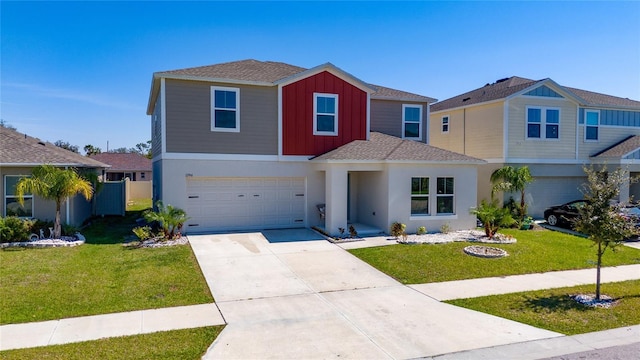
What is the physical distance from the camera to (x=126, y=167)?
4153 centimetres

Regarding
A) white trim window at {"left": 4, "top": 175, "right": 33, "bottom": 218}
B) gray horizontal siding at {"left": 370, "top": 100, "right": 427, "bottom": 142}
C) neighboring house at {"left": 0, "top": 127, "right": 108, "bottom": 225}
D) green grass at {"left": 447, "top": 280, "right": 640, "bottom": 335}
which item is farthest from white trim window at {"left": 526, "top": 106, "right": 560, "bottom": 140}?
white trim window at {"left": 4, "top": 175, "right": 33, "bottom": 218}

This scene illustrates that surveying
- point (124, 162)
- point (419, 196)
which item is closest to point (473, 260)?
→ point (419, 196)

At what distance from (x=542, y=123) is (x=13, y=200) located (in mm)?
23432

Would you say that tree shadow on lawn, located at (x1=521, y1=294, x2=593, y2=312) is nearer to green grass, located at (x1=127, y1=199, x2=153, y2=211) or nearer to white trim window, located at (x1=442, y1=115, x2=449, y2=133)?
white trim window, located at (x1=442, y1=115, x2=449, y2=133)

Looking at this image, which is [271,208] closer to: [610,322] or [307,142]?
[307,142]

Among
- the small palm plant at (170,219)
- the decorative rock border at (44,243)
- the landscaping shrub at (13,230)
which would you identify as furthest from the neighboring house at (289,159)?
the landscaping shrub at (13,230)

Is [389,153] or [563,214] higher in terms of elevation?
[389,153]

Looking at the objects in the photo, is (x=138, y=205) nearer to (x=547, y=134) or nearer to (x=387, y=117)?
(x=387, y=117)

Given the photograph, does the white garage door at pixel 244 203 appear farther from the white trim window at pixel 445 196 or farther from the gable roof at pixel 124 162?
the gable roof at pixel 124 162

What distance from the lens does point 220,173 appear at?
1530 centimetres

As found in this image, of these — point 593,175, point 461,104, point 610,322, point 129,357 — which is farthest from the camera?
point 461,104

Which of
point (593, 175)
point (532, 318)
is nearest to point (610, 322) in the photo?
point (532, 318)

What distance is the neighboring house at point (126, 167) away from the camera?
41.2 metres

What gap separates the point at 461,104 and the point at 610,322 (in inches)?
672
